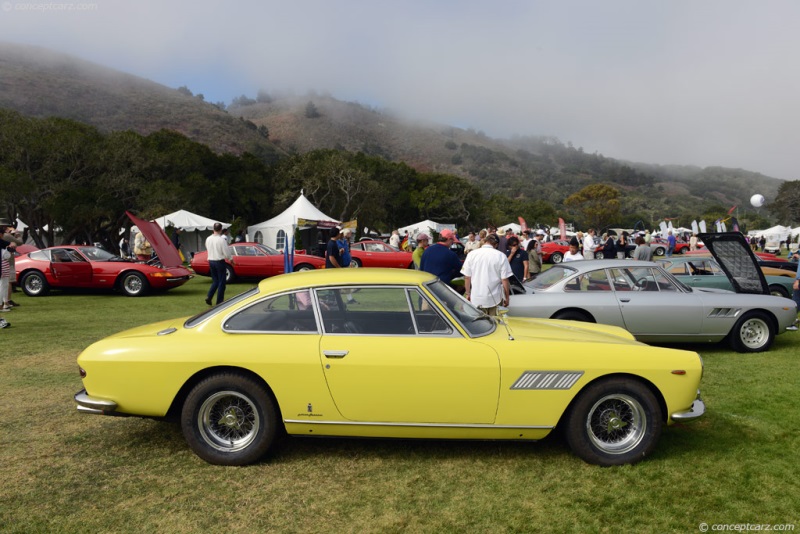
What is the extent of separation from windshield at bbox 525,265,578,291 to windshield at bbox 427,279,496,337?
352 cm

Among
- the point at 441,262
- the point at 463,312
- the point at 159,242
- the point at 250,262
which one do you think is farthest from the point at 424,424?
the point at 250,262

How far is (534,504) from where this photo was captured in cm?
334

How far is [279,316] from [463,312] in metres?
1.35

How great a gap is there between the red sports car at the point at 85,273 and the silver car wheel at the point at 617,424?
12524 millimetres

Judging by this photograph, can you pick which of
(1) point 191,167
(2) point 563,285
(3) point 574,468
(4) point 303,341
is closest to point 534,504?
(3) point 574,468

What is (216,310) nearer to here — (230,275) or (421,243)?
(421,243)

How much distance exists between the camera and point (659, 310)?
715cm

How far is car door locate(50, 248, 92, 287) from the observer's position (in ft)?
44.1

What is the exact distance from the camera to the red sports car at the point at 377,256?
2042cm

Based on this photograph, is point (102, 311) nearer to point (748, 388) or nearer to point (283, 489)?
point (283, 489)

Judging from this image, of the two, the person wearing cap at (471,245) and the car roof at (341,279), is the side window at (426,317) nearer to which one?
the car roof at (341,279)

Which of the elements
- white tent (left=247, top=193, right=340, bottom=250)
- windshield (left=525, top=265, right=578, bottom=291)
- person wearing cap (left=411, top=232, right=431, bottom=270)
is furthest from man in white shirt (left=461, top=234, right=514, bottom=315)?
white tent (left=247, top=193, right=340, bottom=250)

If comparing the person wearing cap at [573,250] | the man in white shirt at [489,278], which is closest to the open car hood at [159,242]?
the person wearing cap at [573,250]

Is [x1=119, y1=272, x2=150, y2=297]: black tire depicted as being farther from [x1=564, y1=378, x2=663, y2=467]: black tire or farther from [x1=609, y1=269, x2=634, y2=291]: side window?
[x1=564, y1=378, x2=663, y2=467]: black tire
